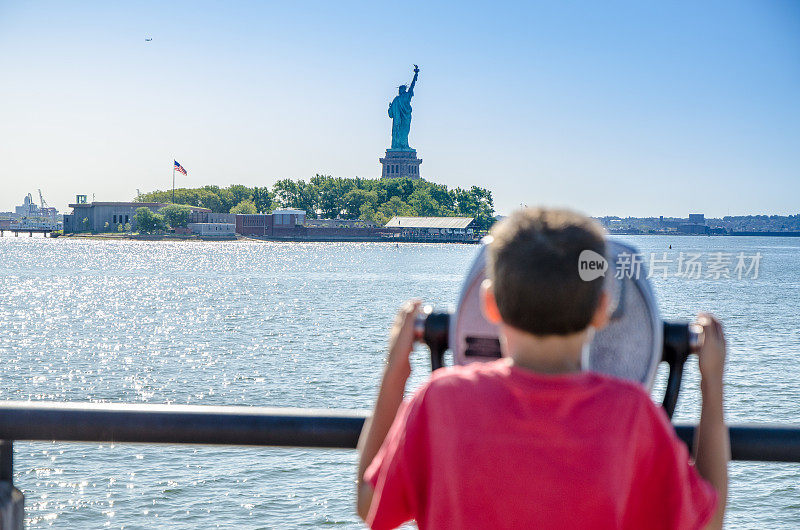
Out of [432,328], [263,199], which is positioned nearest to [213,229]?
[263,199]

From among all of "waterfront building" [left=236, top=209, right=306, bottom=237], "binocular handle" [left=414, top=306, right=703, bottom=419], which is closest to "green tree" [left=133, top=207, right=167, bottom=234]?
"waterfront building" [left=236, top=209, right=306, bottom=237]

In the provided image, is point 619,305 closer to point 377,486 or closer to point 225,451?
point 377,486

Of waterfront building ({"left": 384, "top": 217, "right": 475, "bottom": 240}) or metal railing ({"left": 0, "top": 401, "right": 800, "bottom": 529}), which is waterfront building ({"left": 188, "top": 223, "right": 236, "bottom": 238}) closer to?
waterfront building ({"left": 384, "top": 217, "right": 475, "bottom": 240})

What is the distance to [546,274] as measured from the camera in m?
1.29

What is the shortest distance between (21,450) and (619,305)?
53.4 ft

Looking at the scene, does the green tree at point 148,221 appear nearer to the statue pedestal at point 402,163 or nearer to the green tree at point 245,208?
the green tree at point 245,208

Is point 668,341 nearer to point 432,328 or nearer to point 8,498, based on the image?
point 432,328

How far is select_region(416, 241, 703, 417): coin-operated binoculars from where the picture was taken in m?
1.46

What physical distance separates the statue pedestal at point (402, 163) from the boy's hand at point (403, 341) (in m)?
175

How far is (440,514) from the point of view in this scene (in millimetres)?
1366

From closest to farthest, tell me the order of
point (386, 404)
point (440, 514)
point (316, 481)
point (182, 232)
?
1. point (440, 514)
2. point (386, 404)
3. point (316, 481)
4. point (182, 232)

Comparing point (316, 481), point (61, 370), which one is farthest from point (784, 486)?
point (61, 370)

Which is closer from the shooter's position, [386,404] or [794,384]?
[386,404]

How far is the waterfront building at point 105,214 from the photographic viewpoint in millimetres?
155250
